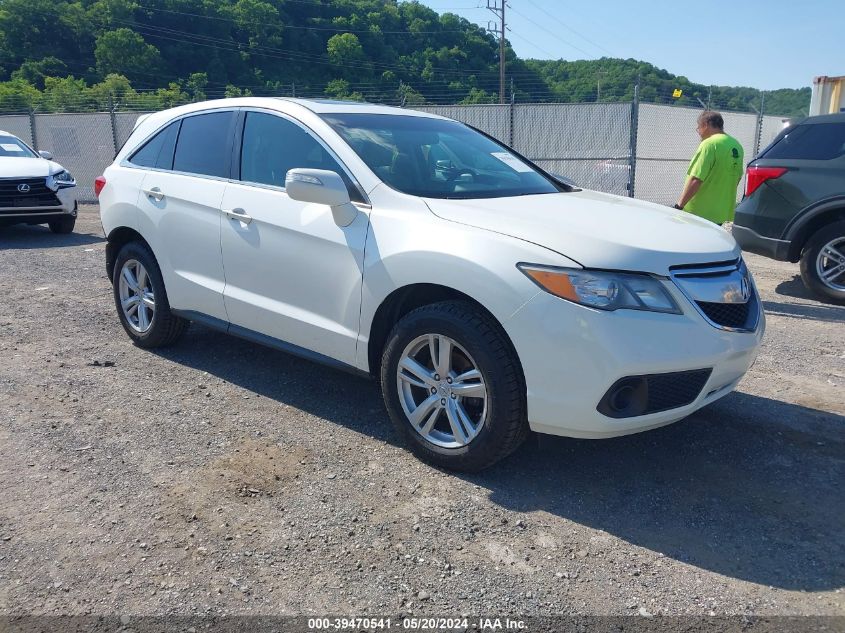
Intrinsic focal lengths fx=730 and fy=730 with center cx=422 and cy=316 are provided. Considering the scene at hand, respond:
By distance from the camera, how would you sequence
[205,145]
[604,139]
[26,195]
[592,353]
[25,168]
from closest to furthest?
[592,353] → [205,145] → [26,195] → [25,168] → [604,139]

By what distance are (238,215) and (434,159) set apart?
1.17 metres

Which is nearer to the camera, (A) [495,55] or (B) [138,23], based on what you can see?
(A) [495,55]

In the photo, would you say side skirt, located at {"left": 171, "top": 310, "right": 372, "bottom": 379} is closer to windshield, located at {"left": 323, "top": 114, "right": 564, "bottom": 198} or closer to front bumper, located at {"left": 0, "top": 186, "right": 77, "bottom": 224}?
windshield, located at {"left": 323, "top": 114, "right": 564, "bottom": 198}

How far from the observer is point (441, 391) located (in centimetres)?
340

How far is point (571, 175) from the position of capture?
13836mm

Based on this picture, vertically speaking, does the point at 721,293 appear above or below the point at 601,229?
below

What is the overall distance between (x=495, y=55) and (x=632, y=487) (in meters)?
52.8

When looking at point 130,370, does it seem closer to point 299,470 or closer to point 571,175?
point 299,470

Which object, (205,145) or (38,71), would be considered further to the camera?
(38,71)

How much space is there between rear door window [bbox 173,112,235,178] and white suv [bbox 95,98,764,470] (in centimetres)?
1

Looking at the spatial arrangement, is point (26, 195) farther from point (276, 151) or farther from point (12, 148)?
point (276, 151)

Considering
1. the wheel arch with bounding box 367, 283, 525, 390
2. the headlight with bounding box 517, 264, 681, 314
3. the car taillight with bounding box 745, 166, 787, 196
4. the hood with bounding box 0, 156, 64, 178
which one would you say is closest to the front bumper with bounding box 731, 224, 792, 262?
the car taillight with bounding box 745, 166, 787, 196

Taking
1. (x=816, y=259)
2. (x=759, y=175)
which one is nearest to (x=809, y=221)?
(x=816, y=259)

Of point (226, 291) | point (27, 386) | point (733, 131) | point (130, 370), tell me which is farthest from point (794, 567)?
point (733, 131)
